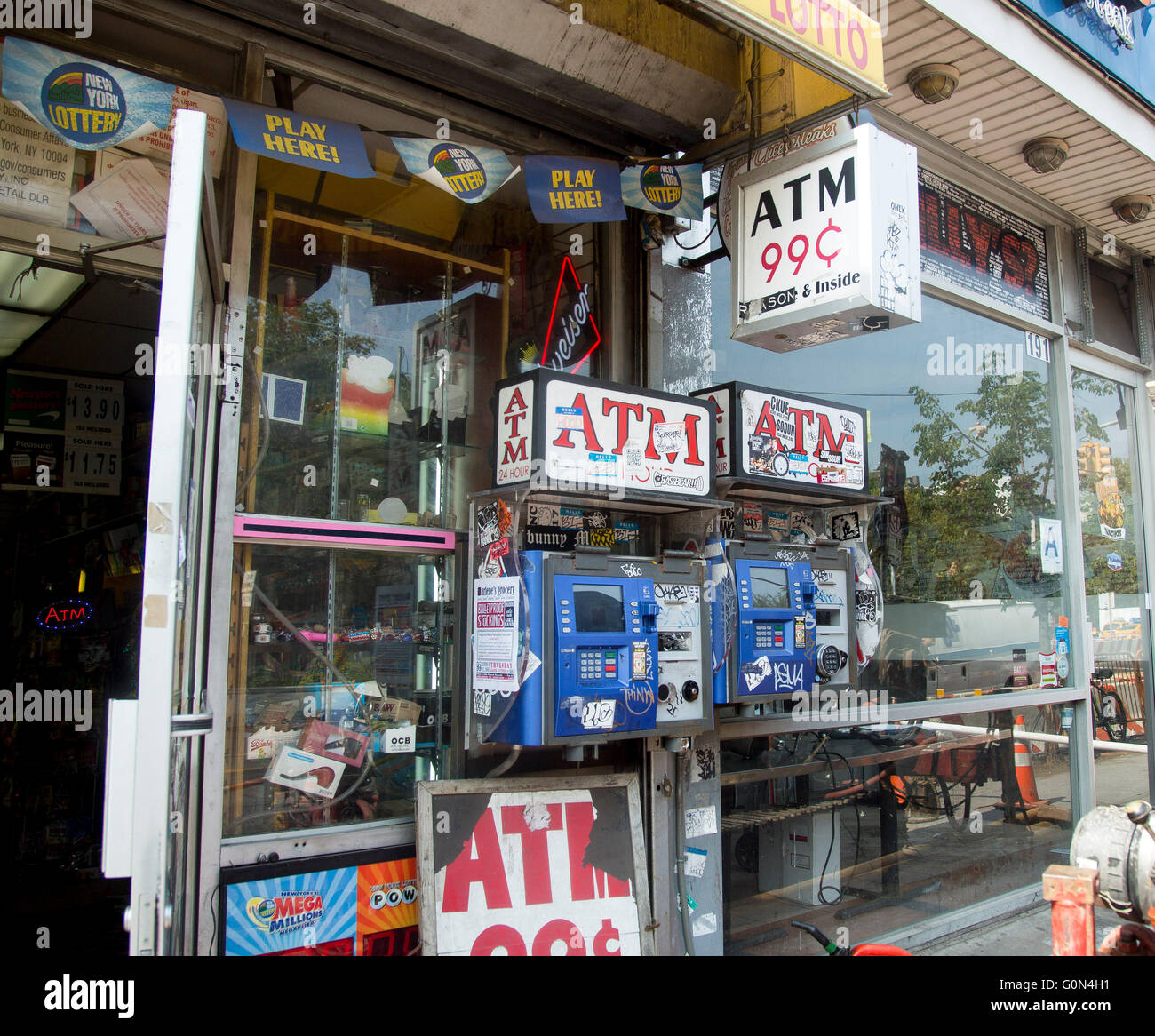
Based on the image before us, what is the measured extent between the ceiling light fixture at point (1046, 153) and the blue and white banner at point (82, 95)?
5477mm

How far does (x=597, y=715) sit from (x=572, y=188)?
250 centimetres

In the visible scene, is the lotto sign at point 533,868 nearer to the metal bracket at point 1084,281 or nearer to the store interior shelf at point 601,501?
the store interior shelf at point 601,501

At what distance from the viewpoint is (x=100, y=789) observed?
6137mm

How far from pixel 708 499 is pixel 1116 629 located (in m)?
5.47

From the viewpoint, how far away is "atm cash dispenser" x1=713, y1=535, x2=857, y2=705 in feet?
13.8

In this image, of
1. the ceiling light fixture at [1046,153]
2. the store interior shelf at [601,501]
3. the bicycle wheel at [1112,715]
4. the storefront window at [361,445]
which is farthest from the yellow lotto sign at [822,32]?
the bicycle wheel at [1112,715]

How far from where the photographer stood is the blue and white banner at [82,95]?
3182 millimetres

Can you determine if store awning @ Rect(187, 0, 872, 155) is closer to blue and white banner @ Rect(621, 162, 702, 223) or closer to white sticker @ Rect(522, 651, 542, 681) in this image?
blue and white banner @ Rect(621, 162, 702, 223)

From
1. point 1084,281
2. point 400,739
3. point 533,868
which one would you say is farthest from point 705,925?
point 1084,281

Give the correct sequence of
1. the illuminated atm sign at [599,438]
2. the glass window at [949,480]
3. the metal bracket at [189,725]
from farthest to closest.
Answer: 1. the glass window at [949,480]
2. the illuminated atm sign at [599,438]
3. the metal bracket at [189,725]

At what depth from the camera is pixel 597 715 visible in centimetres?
364

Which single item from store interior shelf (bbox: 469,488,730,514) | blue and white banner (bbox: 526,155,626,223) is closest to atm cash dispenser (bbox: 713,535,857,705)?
store interior shelf (bbox: 469,488,730,514)
